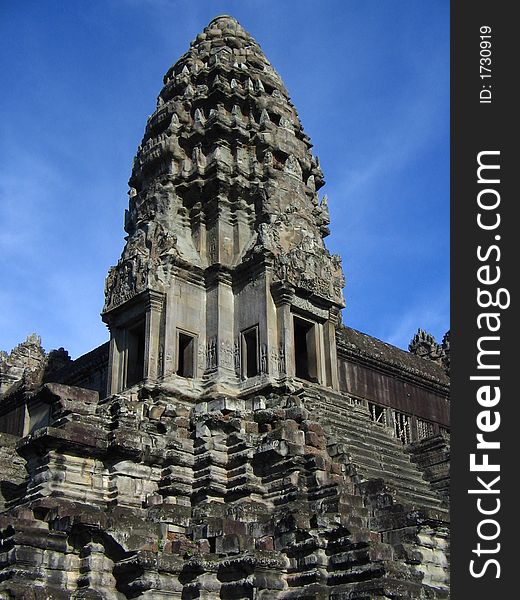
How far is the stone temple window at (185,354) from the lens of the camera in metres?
20.6

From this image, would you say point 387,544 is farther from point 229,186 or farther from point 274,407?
point 229,186

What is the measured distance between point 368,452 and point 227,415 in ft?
10.5

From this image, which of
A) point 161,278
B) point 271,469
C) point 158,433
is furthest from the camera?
point 161,278

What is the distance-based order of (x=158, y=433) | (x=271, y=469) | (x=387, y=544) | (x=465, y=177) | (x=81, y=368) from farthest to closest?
(x=81, y=368) < (x=158, y=433) < (x=271, y=469) < (x=387, y=544) < (x=465, y=177)

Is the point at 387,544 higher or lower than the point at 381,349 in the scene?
lower

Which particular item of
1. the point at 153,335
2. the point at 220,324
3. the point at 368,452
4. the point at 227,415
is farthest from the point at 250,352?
the point at 368,452

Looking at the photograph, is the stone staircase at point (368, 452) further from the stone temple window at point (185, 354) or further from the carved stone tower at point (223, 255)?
the stone temple window at point (185, 354)

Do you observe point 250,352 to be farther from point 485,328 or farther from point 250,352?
point 485,328

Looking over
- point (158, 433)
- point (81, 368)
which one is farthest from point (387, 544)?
point (81, 368)

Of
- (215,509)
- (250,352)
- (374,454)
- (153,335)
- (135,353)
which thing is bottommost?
(215,509)

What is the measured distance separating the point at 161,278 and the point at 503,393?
12.0 meters

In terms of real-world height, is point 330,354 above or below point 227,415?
above

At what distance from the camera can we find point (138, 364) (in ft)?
70.3

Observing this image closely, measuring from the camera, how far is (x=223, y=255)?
71.2 feet
